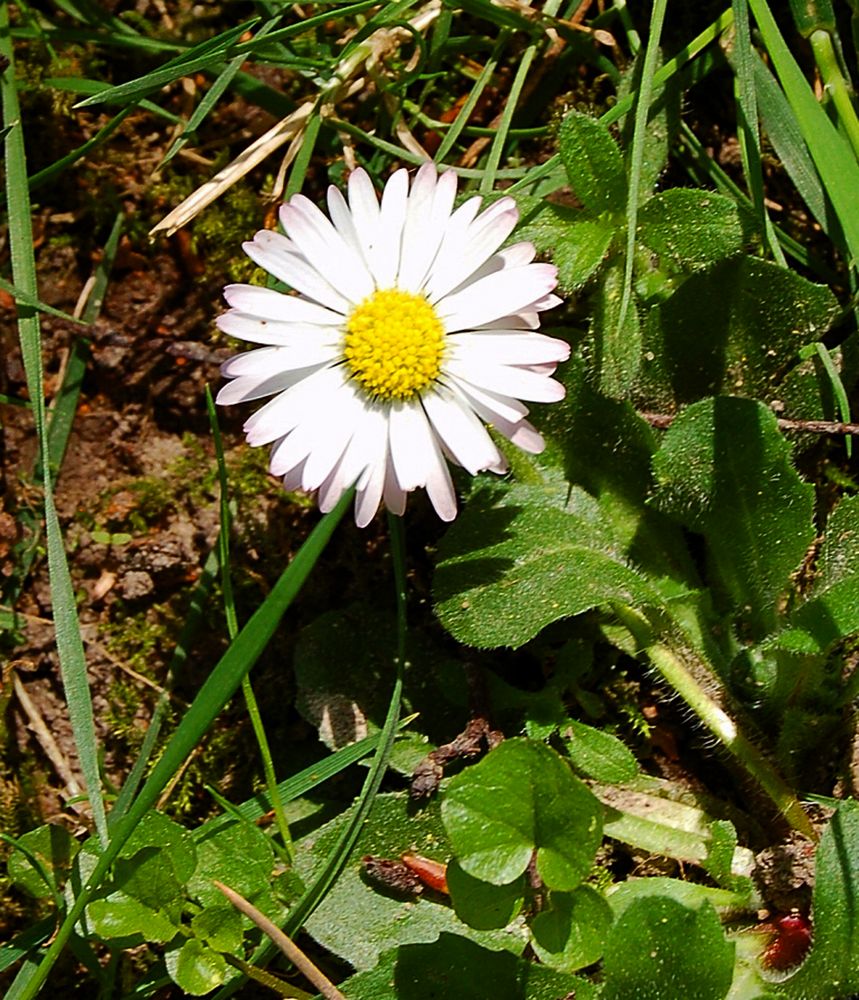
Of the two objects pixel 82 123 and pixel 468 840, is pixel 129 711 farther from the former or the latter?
pixel 82 123

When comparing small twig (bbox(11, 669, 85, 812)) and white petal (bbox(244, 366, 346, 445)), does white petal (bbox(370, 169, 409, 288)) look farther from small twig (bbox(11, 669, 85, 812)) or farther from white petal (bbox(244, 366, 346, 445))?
small twig (bbox(11, 669, 85, 812))

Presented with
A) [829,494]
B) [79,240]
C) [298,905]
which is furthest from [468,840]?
[79,240]

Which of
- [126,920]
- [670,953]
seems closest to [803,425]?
[670,953]

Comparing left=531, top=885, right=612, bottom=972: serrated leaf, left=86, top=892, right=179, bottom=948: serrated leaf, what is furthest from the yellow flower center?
left=86, top=892, right=179, bottom=948: serrated leaf

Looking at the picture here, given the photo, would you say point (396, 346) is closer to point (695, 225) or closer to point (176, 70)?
point (695, 225)

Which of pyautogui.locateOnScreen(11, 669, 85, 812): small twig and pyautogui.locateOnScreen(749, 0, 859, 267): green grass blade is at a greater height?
pyautogui.locateOnScreen(749, 0, 859, 267): green grass blade
